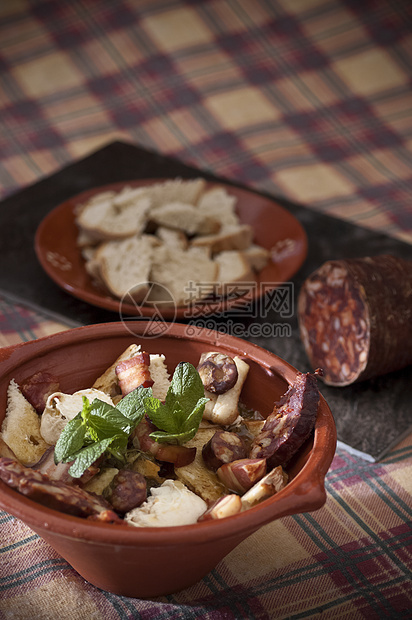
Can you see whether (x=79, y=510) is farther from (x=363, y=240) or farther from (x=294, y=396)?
(x=363, y=240)

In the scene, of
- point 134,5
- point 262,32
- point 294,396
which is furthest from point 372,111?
point 294,396

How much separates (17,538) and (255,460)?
439mm

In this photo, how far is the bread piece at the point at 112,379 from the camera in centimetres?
119

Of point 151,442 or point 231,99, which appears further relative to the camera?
point 231,99

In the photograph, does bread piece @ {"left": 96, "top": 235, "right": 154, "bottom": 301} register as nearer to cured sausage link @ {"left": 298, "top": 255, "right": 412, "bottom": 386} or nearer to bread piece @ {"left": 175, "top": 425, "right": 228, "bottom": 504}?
cured sausage link @ {"left": 298, "top": 255, "right": 412, "bottom": 386}

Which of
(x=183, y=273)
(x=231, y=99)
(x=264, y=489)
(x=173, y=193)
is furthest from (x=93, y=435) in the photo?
(x=231, y=99)

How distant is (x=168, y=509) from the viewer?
3.18 feet

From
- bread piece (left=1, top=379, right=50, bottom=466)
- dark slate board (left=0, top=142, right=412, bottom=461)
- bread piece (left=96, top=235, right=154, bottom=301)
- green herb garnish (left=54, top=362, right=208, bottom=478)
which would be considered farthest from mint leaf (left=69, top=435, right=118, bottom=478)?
bread piece (left=96, top=235, right=154, bottom=301)

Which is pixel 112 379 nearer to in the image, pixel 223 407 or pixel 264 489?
pixel 223 407

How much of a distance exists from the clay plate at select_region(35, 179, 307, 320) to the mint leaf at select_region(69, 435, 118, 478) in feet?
2.09

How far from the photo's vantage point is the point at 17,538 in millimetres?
1211

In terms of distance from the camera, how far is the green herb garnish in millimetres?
1001

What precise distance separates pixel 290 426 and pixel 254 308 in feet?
2.64

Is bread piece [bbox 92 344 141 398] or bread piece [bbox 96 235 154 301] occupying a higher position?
bread piece [bbox 92 344 141 398]
